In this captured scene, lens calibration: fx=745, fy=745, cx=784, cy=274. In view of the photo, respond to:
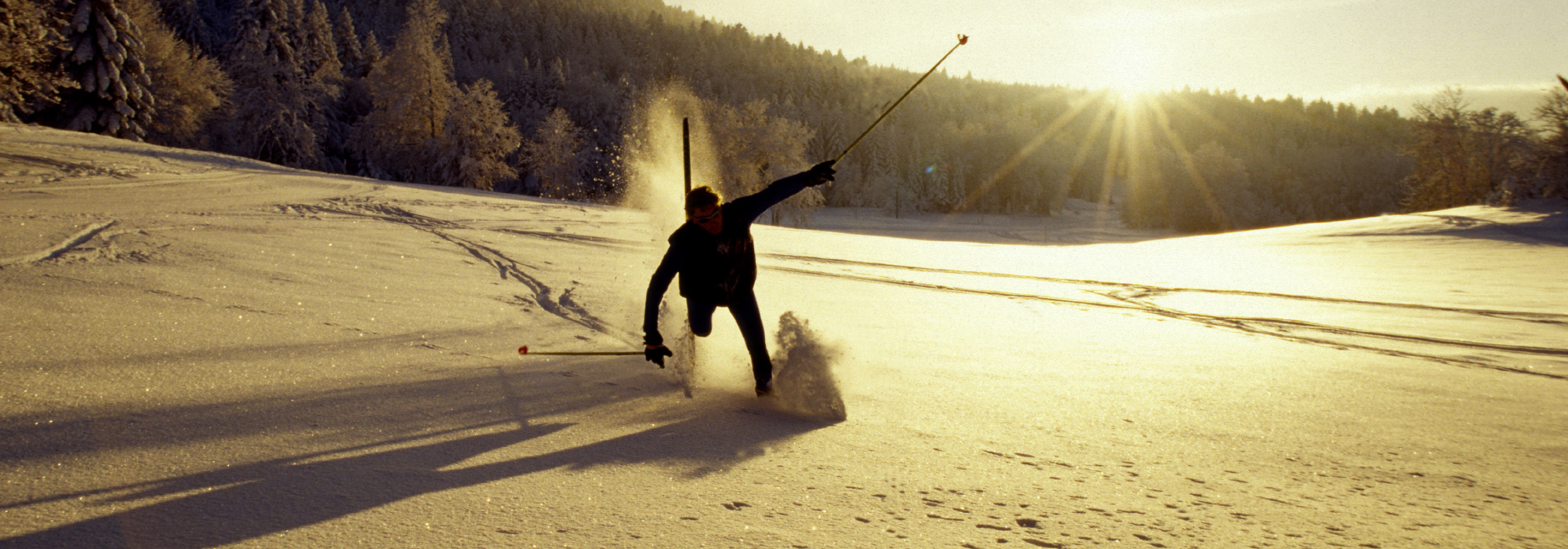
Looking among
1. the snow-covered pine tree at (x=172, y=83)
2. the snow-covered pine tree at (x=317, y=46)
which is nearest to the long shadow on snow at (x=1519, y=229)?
the snow-covered pine tree at (x=172, y=83)

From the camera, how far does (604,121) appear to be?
80625 mm

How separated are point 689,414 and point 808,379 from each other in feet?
2.43

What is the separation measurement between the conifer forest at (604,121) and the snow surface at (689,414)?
1712 centimetres

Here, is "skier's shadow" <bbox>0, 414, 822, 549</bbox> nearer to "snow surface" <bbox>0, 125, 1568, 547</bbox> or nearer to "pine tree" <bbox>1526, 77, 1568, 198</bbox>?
"snow surface" <bbox>0, 125, 1568, 547</bbox>

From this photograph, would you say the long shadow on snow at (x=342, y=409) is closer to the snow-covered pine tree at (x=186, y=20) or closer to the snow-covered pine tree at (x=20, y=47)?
the snow-covered pine tree at (x=20, y=47)

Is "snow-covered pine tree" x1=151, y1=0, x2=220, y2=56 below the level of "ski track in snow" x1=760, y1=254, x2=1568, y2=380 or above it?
above

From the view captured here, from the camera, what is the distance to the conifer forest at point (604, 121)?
3566 centimetres

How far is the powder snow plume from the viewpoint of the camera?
14.6 ft

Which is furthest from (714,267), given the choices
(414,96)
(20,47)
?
(414,96)

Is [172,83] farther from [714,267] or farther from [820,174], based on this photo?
[820,174]

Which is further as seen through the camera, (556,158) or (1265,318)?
(556,158)

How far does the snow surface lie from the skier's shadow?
16 millimetres

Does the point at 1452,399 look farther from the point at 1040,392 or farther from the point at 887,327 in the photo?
the point at 887,327

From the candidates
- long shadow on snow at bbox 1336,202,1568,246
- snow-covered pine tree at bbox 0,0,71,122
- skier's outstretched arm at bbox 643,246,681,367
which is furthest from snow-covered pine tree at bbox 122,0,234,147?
long shadow on snow at bbox 1336,202,1568,246
